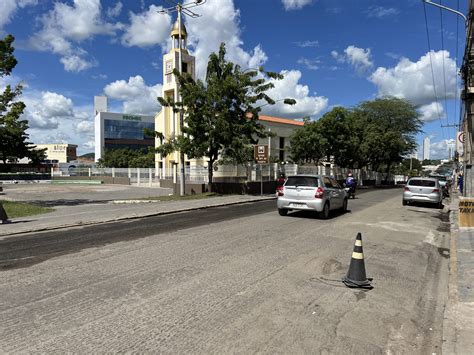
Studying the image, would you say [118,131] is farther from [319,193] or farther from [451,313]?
[451,313]

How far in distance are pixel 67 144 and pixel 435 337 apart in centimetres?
15968

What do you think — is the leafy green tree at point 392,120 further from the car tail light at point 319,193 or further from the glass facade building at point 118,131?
the glass facade building at point 118,131

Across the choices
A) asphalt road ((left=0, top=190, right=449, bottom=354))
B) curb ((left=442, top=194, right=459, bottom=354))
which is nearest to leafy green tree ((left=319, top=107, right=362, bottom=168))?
asphalt road ((left=0, top=190, right=449, bottom=354))

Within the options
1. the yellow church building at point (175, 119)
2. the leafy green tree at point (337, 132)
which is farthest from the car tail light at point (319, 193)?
the yellow church building at point (175, 119)

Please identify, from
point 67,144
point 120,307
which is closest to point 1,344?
point 120,307

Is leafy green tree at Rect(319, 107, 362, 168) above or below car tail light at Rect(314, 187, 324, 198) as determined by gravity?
above

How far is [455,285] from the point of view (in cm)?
610

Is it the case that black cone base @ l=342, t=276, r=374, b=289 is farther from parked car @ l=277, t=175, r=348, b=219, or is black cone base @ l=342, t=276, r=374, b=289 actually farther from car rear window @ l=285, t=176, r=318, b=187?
car rear window @ l=285, t=176, r=318, b=187

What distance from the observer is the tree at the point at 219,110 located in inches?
895

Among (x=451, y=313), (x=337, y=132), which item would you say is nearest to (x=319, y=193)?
(x=451, y=313)

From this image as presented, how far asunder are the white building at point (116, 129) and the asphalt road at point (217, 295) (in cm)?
10884

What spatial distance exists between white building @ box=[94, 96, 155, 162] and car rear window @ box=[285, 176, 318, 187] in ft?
341

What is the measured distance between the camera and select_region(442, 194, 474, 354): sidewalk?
397 cm

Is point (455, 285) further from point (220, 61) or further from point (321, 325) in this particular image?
point (220, 61)
